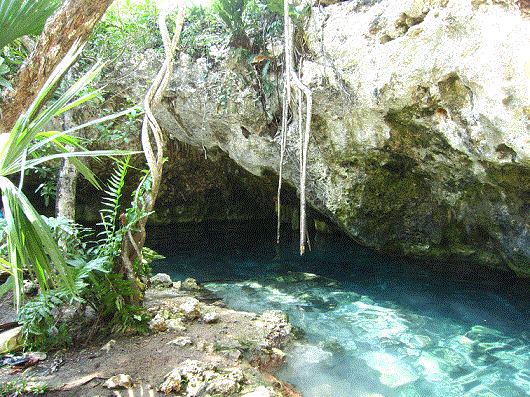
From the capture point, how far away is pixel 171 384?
210 centimetres

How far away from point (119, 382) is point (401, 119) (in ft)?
12.4

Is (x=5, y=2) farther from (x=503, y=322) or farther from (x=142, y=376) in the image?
(x=503, y=322)

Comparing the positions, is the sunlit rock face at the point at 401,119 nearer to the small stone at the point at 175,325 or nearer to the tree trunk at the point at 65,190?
the tree trunk at the point at 65,190

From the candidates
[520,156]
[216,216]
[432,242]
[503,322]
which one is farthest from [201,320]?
[216,216]

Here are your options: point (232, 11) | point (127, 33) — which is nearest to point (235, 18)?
point (232, 11)

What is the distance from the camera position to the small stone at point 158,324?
2.82m

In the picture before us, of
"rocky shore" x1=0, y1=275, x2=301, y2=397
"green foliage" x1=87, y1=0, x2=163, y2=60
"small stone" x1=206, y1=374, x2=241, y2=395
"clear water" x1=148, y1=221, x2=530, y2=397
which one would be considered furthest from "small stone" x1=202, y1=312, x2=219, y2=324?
"green foliage" x1=87, y1=0, x2=163, y2=60

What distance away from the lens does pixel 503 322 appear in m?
3.54

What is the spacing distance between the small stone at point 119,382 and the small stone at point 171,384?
189 millimetres

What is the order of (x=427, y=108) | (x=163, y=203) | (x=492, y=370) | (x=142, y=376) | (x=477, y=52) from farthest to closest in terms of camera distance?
(x=163, y=203)
(x=427, y=108)
(x=477, y=52)
(x=492, y=370)
(x=142, y=376)

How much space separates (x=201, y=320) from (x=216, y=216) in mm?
7795

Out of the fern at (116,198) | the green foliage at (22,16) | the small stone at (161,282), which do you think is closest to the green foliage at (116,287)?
the fern at (116,198)

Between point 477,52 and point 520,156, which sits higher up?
point 477,52

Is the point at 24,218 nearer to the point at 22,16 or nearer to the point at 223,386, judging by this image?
the point at 223,386
